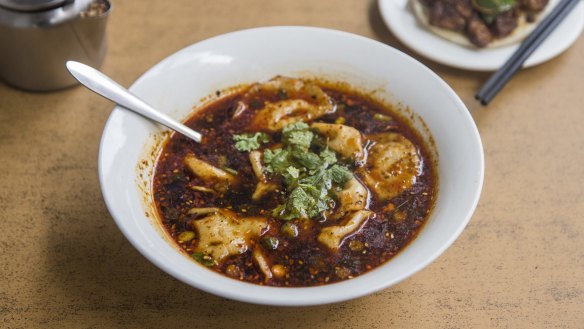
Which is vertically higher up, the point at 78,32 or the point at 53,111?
the point at 78,32

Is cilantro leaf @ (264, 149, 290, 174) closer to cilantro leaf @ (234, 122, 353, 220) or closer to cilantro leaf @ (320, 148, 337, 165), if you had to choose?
cilantro leaf @ (234, 122, 353, 220)

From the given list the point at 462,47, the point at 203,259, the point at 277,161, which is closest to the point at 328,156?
the point at 277,161

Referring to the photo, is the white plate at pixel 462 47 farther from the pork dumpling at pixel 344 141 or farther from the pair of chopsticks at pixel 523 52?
the pork dumpling at pixel 344 141

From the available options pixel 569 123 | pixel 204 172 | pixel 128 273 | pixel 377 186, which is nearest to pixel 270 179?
pixel 204 172

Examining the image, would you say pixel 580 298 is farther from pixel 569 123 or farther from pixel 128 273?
pixel 128 273

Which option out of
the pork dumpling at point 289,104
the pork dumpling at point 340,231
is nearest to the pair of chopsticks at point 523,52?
the pork dumpling at point 289,104

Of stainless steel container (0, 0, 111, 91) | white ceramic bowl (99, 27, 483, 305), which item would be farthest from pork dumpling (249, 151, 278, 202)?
stainless steel container (0, 0, 111, 91)

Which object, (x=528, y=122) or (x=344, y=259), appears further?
(x=528, y=122)
